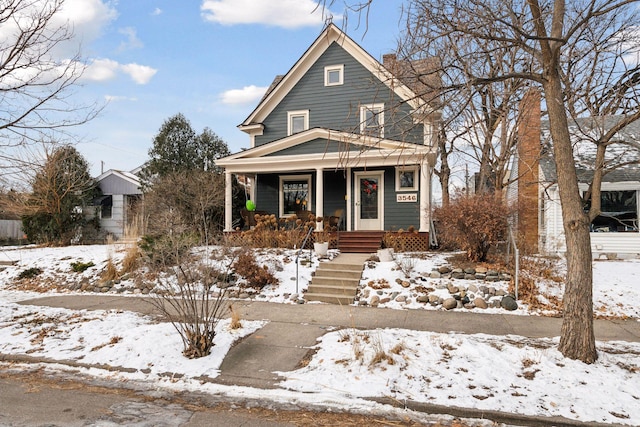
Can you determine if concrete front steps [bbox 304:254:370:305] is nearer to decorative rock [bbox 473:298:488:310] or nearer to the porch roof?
decorative rock [bbox 473:298:488:310]

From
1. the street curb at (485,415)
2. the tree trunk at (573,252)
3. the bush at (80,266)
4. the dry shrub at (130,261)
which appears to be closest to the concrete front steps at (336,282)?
the street curb at (485,415)

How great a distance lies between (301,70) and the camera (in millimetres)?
16797

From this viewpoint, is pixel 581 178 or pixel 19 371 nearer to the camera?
pixel 19 371

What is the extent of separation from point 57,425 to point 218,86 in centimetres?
1148

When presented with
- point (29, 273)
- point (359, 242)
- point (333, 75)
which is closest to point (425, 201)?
point (359, 242)

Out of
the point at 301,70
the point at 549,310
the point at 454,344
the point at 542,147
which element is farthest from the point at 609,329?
the point at 301,70

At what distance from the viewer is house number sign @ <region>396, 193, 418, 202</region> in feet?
48.6

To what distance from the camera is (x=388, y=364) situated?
4691 millimetres

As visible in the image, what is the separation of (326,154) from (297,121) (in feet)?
12.1

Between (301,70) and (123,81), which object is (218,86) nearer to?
(123,81)

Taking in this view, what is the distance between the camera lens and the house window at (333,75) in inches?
648

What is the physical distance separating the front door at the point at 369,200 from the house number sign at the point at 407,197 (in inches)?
26.9

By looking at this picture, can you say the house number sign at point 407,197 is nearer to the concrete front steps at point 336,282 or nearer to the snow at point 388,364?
the concrete front steps at point 336,282

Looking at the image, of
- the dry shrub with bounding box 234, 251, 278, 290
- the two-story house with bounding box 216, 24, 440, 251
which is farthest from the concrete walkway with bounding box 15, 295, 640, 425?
the two-story house with bounding box 216, 24, 440, 251
